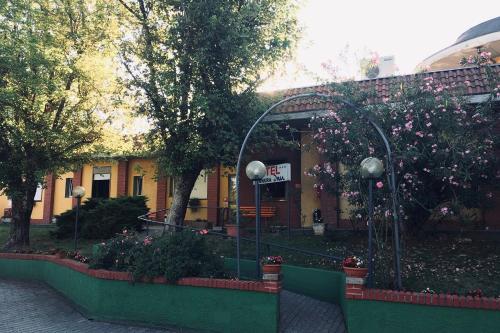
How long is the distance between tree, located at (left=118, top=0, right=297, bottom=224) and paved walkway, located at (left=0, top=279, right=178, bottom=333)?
12.3 feet

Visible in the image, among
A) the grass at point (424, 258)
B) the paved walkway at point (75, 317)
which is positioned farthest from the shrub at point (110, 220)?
the paved walkway at point (75, 317)

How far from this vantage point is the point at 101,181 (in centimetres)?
2155

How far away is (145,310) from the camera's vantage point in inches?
288

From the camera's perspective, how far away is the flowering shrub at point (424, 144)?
334 inches

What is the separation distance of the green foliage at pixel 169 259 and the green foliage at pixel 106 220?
5.88 metres

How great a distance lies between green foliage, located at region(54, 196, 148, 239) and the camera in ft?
46.4

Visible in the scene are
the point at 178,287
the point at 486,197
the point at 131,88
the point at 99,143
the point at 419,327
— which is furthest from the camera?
the point at 99,143

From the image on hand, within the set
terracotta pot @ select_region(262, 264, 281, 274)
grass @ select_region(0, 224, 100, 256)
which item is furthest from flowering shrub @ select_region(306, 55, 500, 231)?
grass @ select_region(0, 224, 100, 256)

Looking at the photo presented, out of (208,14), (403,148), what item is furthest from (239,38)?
(403,148)

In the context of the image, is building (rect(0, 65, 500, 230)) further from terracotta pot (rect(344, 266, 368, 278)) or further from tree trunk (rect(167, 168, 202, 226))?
terracotta pot (rect(344, 266, 368, 278))

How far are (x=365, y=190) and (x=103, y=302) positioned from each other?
5.92m

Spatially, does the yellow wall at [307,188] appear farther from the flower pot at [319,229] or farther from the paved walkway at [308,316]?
the paved walkway at [308,316]

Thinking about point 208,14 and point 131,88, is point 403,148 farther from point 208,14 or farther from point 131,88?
point 131,88

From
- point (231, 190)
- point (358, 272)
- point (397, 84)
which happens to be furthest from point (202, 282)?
point (231, 190)
